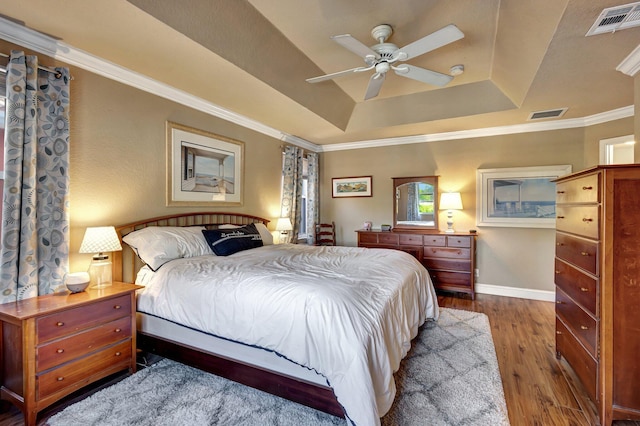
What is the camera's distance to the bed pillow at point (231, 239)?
9.91 ft

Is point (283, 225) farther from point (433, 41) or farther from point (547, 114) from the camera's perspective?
point (547, 114)

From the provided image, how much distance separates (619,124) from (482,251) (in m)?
2.33

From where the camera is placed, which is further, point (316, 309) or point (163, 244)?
point (163, 244)

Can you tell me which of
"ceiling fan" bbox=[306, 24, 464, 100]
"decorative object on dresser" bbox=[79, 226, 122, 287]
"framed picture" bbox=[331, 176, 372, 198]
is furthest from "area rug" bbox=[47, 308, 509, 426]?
"framed picture" bbox=[331, 176, 372, 198]

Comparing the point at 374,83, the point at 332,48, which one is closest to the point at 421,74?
the point at 374,83

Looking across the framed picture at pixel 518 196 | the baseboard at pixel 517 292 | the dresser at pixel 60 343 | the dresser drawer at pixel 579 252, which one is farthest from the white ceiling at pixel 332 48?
the baseboard at pixel 517 292

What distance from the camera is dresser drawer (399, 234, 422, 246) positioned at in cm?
461

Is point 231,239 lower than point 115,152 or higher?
lower

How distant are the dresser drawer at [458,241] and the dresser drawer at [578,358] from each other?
1.84 metres

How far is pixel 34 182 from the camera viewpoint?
6.79 ft

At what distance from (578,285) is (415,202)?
3057 mm

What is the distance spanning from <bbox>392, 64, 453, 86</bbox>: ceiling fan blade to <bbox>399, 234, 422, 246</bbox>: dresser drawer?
2462 mm

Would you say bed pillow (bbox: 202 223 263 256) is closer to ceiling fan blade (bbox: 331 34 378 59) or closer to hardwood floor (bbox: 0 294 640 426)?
hardwood floor (bbox: 0 294 640 426)

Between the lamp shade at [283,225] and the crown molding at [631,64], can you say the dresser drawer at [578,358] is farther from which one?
the lamp shade at [283,225]
